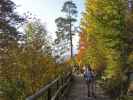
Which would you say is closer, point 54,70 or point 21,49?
point 21,49

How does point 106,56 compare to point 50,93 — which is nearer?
point 50,93

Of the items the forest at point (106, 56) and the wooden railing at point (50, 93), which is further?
the forest at point (106, 56)

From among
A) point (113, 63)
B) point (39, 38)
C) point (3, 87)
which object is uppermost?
point (39, 38)

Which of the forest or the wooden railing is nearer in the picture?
the wooden railing

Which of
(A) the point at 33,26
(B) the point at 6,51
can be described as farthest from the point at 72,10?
(B) the point at 6,51

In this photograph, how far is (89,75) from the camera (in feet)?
69.7

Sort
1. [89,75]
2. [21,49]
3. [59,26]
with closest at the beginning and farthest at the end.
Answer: [89,75] → [21,49] → [59,26]

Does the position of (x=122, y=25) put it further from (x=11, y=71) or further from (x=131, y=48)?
(x=11, y=71)

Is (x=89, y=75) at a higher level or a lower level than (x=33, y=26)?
lower

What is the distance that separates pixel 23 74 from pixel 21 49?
1777mm

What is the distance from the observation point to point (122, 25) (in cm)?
2145

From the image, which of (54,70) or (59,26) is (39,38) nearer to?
(54,70)

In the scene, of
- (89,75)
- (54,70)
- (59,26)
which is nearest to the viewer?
(89,75)

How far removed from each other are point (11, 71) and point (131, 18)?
764 centimetres
